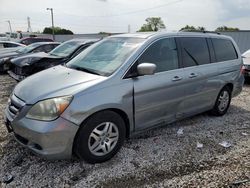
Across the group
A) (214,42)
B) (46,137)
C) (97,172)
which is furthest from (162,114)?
(214,42)

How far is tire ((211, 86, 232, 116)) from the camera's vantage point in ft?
16.2

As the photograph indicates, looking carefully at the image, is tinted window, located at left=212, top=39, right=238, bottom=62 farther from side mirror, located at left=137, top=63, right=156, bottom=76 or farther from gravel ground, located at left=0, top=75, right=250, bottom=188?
side mirror, located at left=137, top=63, right=156, bottom=76

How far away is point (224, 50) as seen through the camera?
16.2 ft

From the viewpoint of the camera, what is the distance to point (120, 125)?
318cm

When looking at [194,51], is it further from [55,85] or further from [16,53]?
[16,53]

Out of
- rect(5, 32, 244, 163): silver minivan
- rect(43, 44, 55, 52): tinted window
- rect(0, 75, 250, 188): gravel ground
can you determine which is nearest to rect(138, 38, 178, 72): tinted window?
rect(5, 32, 244, 163): silver minivan

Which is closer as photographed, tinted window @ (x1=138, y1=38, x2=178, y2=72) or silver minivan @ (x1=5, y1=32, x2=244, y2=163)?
silver minivan @ (x1=5, y1=32, x2=244, y2=163)

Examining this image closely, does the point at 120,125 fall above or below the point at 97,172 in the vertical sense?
above

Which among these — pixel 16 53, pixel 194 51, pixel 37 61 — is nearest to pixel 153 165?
pixel 194 51

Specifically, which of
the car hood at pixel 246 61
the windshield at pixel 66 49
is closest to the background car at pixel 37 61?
the windshield at pixel 66 49

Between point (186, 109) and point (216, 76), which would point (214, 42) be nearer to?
point (216, 76)

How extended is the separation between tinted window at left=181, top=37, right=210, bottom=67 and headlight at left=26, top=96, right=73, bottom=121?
2156 mm

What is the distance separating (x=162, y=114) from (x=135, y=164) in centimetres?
91

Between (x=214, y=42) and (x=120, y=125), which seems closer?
(x=120, y=125)
